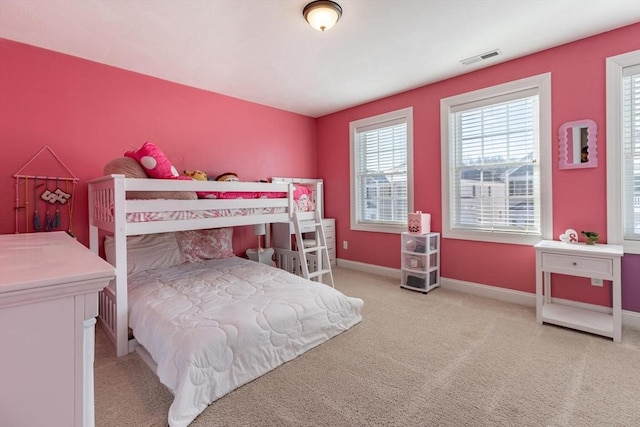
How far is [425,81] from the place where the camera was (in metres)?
3.41

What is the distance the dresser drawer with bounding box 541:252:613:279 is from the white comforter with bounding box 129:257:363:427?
1.62m

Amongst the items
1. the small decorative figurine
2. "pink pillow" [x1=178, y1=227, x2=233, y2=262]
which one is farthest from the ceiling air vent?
"pink pillow" [x1=178, y1=227, x2=233, y2=262]

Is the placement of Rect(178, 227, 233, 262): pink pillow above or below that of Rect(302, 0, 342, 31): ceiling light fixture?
below

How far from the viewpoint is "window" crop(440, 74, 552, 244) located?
9.14 ft

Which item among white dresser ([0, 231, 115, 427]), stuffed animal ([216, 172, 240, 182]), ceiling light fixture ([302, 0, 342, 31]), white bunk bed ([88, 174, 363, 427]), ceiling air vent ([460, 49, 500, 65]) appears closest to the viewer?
white dresser ([0, 231, 115, 427])

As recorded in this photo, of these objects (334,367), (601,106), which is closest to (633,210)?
(601,106)

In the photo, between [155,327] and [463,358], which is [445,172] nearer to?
[463,358]

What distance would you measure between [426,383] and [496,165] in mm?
2333

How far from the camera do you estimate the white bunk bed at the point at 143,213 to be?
2070 millimetres

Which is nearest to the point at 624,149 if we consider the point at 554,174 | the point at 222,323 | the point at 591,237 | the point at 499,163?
the point at 554,174

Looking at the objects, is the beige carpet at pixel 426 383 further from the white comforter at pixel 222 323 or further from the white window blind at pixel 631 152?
the white window blind at pixel 631 152

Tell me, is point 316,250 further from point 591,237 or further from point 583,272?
point 591,237

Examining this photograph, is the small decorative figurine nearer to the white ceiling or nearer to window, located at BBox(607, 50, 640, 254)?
window, located at BBox(607, 50, 640, 254)

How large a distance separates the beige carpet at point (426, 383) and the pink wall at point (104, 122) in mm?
1682
